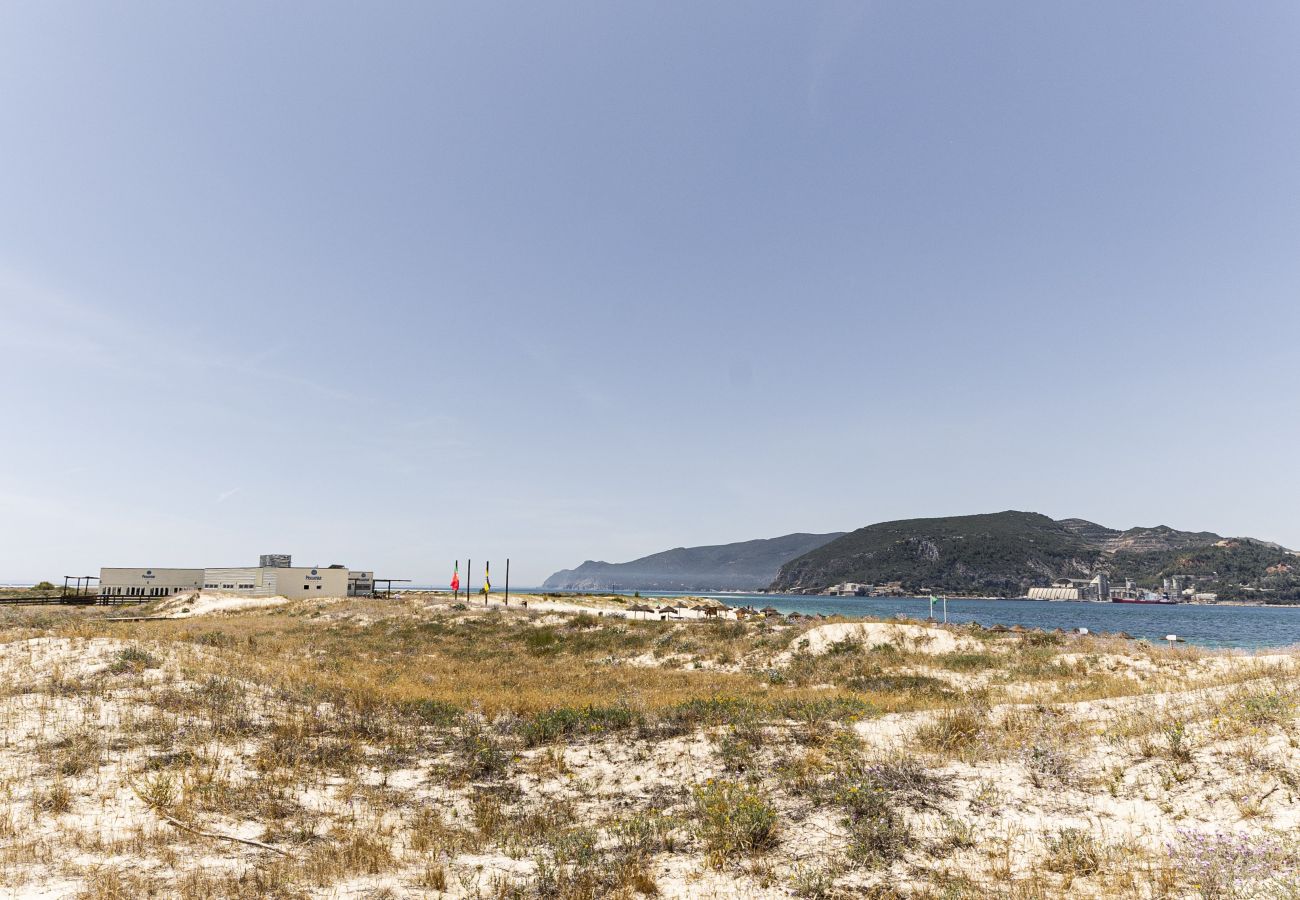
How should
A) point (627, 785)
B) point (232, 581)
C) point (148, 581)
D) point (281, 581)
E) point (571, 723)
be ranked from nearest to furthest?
1. point (627, 785)
2. point (571, 723)
3. point (281, 581)
4. point (232, 581)
5. point (148, 581)

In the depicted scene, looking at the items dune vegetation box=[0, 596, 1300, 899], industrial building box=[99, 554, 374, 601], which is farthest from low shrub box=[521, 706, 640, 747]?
industrial building box=[99, 554, 374, 601]

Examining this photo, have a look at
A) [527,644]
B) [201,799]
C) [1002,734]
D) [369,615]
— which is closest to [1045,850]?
[1002,734]

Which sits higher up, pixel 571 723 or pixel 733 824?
pixel 733 824

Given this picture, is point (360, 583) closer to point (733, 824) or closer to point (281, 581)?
point (281, 581)

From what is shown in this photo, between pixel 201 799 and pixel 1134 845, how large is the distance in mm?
14435

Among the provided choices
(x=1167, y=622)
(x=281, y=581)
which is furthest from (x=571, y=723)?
(x=1167, y=622)

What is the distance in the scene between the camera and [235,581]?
9238 cm

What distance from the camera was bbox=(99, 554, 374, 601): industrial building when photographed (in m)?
90.8

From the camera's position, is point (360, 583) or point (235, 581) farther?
point (360, 583)

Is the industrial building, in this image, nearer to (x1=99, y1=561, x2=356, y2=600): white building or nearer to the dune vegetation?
(x1=99, y1=561, x2=356, y2=600): white building

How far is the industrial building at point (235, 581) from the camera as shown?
3573 inches

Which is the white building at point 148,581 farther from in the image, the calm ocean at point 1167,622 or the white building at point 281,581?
the calm ocean at point 1167,622

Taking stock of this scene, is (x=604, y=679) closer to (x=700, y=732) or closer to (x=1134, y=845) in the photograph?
(x=700, y=732)

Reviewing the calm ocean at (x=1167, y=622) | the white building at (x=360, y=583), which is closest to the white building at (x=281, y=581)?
the white building at (x=360, y=583)
